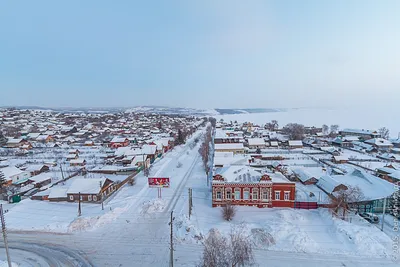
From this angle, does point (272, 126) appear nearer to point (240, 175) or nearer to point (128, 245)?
point (240, 175)

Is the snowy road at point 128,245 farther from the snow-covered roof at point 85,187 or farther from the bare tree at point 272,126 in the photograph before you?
the bare tree at point 272,126

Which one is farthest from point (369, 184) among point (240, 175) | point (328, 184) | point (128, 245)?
point (128, 245)

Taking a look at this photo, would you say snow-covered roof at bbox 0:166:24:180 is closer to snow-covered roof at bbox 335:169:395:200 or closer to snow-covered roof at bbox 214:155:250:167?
snow-covered roof at bbox 214:155:250:167

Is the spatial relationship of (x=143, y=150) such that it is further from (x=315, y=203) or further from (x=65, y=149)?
(x=315, y=203)

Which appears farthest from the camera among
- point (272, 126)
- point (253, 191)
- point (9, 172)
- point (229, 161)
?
point (272, 126)

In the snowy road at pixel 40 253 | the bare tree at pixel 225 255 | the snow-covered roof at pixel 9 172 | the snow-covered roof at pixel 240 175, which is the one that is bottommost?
the snowy road at pixel 40 253

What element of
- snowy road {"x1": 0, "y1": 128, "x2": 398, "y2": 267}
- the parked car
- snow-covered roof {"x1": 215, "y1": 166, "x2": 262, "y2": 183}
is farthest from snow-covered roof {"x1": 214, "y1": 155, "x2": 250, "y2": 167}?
the parked car

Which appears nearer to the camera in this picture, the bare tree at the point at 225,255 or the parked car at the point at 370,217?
the bare tree at the point at 225,255

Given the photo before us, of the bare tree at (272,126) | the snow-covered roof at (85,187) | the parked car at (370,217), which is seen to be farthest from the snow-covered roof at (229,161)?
the bare tree at (272,126)
